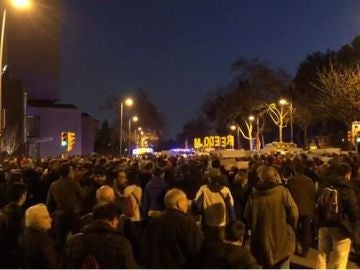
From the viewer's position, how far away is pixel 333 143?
7656 cm

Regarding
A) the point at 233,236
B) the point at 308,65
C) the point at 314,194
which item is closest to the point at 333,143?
the point at 308,65

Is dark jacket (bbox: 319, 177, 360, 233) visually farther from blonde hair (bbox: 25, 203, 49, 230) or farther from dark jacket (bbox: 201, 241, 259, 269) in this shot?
blonde hair (bbox: 25, 203, 49, 230)

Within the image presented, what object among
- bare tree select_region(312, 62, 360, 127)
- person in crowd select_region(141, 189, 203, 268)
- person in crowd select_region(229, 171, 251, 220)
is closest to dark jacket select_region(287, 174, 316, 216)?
Answer: person in crowd select_region(229, 171, 251, 220)

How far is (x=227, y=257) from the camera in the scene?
5.30 metres

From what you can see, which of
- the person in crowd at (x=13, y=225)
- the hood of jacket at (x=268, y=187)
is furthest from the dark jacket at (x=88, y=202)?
the hood of jacket at (x=268, y=187)

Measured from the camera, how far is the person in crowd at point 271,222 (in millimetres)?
7578

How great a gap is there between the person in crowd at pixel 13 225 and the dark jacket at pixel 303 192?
5136 millimetres

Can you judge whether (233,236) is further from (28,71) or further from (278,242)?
(28,71)

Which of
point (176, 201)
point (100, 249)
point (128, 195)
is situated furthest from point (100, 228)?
point (128, 195)

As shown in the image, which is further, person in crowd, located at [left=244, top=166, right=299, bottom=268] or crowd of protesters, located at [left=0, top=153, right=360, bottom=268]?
person in crowd, located at [left=244, top=166, right=299, bottom=268]

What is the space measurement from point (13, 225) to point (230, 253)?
12.2 feet

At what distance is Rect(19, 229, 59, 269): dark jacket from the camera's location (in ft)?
21.0

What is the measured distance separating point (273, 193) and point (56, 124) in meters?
73.2

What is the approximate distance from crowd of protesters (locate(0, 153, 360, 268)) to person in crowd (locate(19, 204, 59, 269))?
0.01 m
